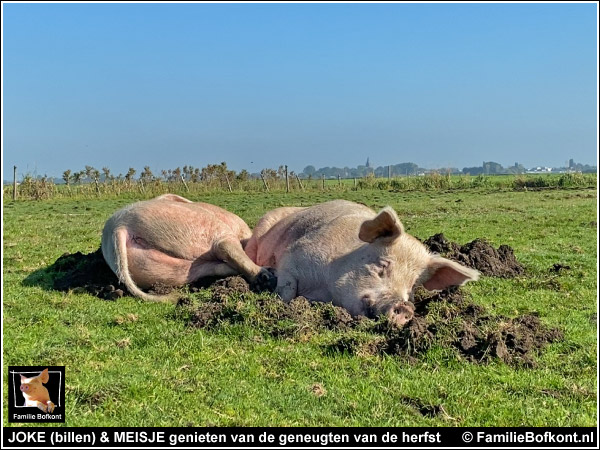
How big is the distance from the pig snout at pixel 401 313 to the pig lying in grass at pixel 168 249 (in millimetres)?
1772

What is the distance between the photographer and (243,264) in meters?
6.74

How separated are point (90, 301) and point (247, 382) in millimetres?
3033

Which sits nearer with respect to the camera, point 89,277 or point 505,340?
point 505,340

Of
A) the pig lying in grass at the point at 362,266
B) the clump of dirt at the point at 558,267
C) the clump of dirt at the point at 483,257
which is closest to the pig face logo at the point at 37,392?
the pig lying in grass at the point at 362,266

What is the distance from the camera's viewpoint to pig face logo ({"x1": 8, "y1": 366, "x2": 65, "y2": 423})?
3.51 meters

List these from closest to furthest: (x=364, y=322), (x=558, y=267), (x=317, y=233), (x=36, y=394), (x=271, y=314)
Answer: (x=36, y=394), (x=364, y=322), (x=271, y=314), (x=317, y=233), (x=558, y=267)

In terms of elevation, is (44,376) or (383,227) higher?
(383,227)

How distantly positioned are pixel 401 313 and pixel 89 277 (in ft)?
13.1

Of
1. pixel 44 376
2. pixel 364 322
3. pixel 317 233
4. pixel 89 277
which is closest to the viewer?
pixel 44 376

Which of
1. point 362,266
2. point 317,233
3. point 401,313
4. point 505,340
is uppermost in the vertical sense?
point 317,233

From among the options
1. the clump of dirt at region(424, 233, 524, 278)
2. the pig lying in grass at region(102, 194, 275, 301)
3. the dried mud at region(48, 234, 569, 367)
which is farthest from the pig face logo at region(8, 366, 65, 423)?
the clump of dirt at region(424, 233, 524, 278)

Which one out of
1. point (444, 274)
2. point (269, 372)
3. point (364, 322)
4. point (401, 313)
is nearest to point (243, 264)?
point (364, 322)

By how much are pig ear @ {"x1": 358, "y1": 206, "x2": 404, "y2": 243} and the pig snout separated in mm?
743

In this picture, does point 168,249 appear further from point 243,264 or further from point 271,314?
point 271,314
